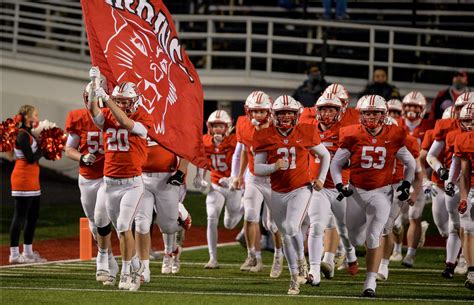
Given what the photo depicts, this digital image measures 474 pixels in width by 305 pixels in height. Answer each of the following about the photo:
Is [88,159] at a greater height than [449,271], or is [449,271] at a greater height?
[88,159]

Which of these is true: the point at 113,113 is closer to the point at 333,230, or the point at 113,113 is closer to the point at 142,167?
the point at 142,167

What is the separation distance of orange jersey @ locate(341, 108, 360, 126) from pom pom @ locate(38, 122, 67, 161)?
3.92 metres

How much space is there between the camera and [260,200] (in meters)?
15.4

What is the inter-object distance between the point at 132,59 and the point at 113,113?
1.54m

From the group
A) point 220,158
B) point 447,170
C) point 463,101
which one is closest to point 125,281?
point 220,158

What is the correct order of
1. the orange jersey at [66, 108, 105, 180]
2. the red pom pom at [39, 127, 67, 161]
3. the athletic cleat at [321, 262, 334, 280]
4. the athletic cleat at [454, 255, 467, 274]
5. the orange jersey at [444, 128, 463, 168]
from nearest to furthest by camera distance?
the orange jersey at [66, 108, 105, 180] < the athletic cleat at [321, 262, 334, 280] < the orange jersey at [444, 128, 463, 168] < the athletic cleat at [454, 255, 467, 274] < the red pom pom at [39, 127, 67, 161]

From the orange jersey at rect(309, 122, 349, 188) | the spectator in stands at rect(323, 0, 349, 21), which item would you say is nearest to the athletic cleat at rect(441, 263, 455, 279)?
the orange jersey at rect(309, 122, 349, 188)

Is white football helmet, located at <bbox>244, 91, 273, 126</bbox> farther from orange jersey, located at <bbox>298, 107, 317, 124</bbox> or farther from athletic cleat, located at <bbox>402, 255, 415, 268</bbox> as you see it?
athletic cleat, located at <bbox>402, 255, 415, 268</bbox>

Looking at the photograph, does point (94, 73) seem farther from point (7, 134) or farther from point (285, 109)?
point (7, 134)

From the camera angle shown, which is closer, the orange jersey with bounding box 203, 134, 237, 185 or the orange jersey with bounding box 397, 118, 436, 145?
the orange jersey with bounding box 203, 134, 237, 185

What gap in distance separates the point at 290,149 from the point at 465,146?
80.6 inches

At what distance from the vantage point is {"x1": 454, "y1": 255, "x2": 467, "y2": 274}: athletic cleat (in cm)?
1565

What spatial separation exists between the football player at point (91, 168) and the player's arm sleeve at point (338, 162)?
2.37 m

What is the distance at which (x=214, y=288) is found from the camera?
13.4 m
